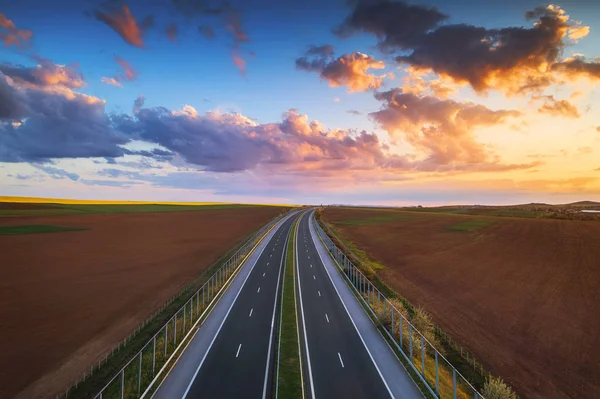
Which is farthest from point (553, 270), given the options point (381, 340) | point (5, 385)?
point (5, 385)

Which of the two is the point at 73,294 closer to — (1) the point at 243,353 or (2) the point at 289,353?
(1) the point at 243,353

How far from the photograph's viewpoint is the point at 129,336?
28.4m

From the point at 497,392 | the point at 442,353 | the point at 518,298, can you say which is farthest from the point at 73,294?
the point at 518,298

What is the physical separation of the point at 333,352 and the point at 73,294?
109 feet

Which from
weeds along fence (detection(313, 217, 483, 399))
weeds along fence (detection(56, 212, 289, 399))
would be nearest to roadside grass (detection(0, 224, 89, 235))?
weeds along fence (detection(56, 212, 289, 399))

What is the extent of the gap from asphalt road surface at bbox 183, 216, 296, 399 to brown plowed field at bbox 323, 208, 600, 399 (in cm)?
1781

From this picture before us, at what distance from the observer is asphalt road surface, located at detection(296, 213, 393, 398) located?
2098 centimetres

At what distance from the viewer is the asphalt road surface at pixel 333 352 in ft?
68.8

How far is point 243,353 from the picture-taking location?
2514cm

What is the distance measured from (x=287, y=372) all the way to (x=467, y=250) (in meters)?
58.8

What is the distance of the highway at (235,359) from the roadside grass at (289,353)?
81cm

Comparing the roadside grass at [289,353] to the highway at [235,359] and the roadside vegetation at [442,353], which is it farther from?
the roadside vegetation at [442,353]

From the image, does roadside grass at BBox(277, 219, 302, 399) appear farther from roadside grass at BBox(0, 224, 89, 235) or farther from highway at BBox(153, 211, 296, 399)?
roadside grass at BBox(0, 224, 89, 235)

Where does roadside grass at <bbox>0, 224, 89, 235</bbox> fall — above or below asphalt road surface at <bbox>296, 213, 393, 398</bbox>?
above
